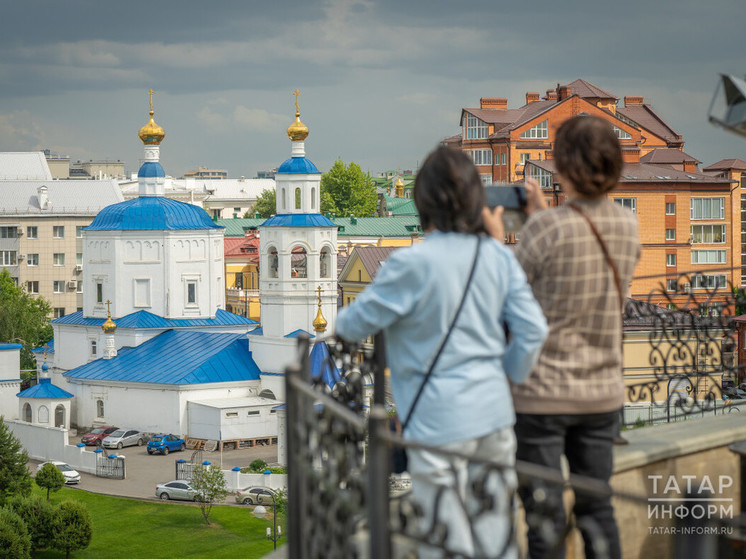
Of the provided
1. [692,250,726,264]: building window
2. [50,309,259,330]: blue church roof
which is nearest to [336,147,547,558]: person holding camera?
[50,309,259,330]: blue church roof

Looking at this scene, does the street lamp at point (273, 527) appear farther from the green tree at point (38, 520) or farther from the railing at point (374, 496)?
the railing at point (374, 496)

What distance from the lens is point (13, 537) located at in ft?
86.1

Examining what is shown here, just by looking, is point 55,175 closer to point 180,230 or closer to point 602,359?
point 180,230

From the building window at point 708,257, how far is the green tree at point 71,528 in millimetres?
27724

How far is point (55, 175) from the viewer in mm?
109312

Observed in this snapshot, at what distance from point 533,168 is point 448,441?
45306 mm

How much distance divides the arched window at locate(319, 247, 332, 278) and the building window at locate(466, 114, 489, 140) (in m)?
22.1

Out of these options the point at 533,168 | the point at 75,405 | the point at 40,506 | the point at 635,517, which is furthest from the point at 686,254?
the point at 635,517

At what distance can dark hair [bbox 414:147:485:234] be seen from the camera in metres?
3.96

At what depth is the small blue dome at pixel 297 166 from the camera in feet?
133

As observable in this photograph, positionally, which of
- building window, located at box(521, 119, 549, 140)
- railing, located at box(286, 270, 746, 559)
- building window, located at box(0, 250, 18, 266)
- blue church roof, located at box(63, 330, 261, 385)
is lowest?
blue church roof, located at box(63, 330, 261, 385)

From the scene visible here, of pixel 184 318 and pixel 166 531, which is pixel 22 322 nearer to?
pixel 184 318

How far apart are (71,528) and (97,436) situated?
1223cm

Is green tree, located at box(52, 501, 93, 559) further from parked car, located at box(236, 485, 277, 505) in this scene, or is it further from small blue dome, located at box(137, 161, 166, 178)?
small blue dome, located at box(137, 161, 166, 178)
